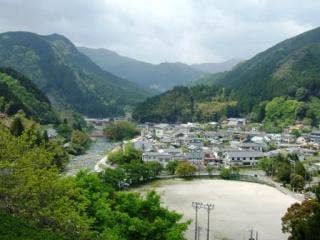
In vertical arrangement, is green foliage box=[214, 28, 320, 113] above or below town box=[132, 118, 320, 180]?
above

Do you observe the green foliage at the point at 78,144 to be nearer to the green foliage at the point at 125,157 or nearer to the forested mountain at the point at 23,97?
the forested mountain at the point at 23,97

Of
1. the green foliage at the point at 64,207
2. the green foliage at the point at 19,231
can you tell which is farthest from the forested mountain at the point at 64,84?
the green foliage at the point at 19,231

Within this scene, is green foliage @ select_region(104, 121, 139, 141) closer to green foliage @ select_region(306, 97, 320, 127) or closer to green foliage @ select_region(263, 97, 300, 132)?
green foliage @ select_region(263, 97, 300, 132)

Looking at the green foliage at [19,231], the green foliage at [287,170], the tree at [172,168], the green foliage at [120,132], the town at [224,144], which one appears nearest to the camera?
the green foliage at [19,231]

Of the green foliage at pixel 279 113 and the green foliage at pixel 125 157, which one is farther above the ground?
the green foliage at pixel 279 113

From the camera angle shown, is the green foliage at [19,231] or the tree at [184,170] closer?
the green foliage at [19,231]

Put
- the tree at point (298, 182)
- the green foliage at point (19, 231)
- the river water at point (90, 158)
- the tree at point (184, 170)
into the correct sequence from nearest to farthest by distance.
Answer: the green foliage at point (19, 231)
the tree at point (298, 182)
the tree at point (184, 170)
the river water at point (90, 158)

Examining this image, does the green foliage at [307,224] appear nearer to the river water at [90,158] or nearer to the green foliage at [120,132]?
the river water at [90,158]

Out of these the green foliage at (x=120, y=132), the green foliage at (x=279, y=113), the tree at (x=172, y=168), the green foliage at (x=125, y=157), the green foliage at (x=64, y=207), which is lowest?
the green foliage at (x=120, y=132)

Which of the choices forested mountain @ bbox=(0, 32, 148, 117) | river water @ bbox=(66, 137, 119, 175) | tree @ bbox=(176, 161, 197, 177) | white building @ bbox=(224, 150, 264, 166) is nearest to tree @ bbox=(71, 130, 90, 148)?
river water @ bbox=(66, 137, 119, 175)
